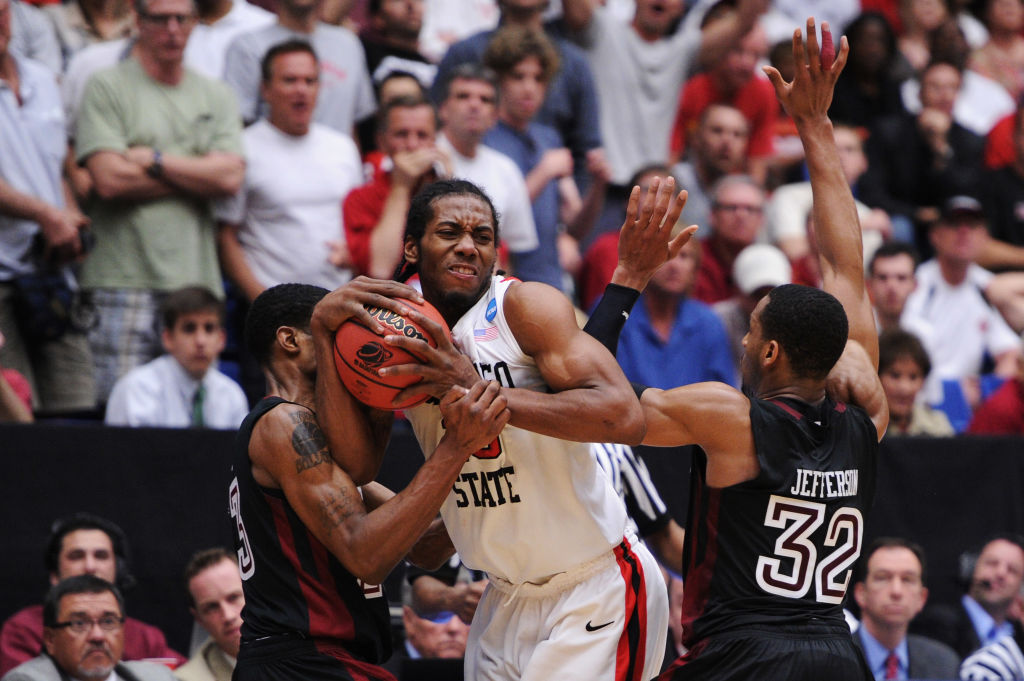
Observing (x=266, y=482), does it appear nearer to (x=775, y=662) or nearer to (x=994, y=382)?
(x=775, y=662)

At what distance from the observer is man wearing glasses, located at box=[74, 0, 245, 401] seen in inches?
335

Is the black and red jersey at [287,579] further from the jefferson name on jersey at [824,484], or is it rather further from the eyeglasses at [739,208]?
the eyeglasses at [739,208]

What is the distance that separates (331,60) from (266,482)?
213 inches

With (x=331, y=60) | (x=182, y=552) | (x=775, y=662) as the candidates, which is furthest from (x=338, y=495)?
(x=331, y=60)

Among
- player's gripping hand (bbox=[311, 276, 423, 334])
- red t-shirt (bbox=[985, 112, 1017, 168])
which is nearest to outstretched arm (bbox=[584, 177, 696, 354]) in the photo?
player's gripping hand (bbox=[311, 276, 423, 334])

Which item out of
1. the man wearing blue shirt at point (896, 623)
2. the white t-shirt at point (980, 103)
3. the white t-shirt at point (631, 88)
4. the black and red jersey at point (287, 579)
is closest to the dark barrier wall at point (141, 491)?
the man wearing blue shirt at point (896, 623)

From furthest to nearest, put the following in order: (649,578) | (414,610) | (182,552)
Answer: (182,552) < (414,610) < (649,578)

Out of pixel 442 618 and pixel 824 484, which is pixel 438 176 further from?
pixel 824 484

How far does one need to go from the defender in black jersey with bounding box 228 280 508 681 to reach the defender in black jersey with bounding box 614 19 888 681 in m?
0.77

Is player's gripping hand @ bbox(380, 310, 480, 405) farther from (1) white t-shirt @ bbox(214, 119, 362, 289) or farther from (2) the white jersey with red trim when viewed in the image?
(1) white t-shirt @ bbox(214, 119, 362, 289)

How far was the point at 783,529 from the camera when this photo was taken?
491 centimetres

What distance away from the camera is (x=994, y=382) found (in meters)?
10.3

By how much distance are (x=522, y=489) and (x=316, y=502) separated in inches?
28.1

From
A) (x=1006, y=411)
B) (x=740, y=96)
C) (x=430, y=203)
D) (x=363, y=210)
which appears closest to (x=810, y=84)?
(x=430, y=203)
